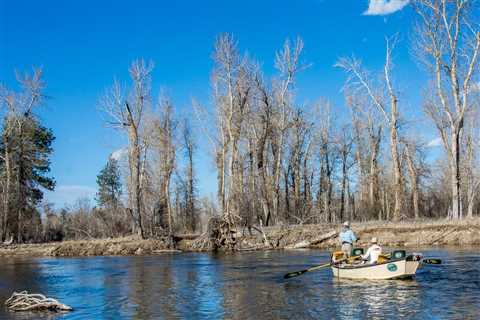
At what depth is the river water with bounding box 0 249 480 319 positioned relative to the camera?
15562 mm

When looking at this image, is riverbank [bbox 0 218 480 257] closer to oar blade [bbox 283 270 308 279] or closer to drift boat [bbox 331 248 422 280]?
drift boat [bbox 331 248 422 280]

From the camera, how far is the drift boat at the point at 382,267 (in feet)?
67.9

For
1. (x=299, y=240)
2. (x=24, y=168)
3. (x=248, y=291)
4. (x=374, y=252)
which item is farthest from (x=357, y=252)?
(x=24, y=168)

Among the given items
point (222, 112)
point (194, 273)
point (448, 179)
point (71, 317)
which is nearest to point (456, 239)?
point (194, 273)

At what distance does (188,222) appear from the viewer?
66688 millimetres

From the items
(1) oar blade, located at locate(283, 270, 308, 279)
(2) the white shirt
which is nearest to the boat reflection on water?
(2) the white shirt

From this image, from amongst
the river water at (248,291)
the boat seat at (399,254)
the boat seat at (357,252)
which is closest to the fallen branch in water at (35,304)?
the river water at (248,291)

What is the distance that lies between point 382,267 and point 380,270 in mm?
182

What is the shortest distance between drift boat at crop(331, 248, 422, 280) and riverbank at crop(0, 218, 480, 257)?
1654 cm

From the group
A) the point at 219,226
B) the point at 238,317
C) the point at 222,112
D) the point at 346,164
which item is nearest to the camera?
the point at 238,317

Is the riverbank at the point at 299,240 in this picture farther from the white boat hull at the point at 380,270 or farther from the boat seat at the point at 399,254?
the boat seat at the point at 399,254

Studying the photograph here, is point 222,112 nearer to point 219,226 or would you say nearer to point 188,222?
point 219,226

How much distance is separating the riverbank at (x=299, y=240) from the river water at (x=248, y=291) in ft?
20.3

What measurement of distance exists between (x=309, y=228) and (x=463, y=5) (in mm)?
19361
